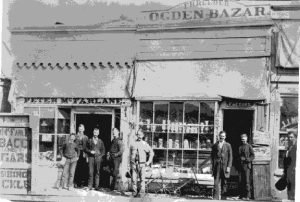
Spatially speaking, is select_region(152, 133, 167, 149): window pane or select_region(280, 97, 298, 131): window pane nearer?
select_region(280, 97, 298, 131): window pane

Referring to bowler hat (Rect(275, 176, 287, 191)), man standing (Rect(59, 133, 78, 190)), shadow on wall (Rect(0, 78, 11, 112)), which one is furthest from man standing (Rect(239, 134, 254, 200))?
shadow on wall (Rect(0, 78, 11, 112))

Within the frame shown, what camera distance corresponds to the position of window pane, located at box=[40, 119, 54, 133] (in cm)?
738

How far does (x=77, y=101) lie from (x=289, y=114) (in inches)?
113

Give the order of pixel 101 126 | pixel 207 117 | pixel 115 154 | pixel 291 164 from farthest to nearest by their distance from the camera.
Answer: pixel 101 126, pixel 115 154, pixel 207 117, pixel 291 164

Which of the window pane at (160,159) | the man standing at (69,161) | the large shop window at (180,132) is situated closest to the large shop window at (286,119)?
the large shop window at (180,132)

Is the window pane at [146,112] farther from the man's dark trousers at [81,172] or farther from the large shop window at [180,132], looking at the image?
the man's dark trousers at [81,172]

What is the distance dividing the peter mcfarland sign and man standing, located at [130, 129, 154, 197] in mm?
1664

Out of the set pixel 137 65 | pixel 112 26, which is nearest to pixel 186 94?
pixel 137 65

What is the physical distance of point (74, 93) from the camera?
731cm

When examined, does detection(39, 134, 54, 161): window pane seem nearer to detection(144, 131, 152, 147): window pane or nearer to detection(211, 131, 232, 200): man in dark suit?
detection(144, 131, 152, 147): window pane

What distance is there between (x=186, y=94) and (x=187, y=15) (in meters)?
1.04

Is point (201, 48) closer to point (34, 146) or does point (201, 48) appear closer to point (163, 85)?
point (163, 85)

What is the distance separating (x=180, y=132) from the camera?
7066 mm

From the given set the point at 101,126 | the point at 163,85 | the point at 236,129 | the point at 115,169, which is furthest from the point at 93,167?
the point at 236,129
